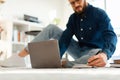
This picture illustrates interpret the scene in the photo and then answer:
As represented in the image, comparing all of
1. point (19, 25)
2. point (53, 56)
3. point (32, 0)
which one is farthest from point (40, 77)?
point (32, 0)

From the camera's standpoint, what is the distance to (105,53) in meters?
1.14

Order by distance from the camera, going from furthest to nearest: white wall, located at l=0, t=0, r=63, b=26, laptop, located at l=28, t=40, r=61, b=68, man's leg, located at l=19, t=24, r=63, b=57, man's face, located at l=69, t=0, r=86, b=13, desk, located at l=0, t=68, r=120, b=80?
white wall, located at l=0, t=0, r=63, b=26, man's face, located at l=69, t=0, r=86, b=13, man's leg, located at l=19, t=24, r=63, b=57, laptop, located at l=28, t=40, r=61, b=68, desk, located at l=0, t=68, r=120, b=80

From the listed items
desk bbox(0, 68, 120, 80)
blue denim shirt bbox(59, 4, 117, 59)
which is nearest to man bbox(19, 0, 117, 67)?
blue denim shirt bbox(59, 4, 117, 59)

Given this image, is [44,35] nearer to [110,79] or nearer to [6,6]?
[110,79]

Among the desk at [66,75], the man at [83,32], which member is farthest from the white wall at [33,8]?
the desk at [66,75]

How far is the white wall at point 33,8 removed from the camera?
346cm

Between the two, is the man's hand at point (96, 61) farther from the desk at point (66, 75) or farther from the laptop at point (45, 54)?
the desk at point (66, 75)

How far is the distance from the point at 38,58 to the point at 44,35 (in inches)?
21.3

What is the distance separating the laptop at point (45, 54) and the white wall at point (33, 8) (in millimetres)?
2587

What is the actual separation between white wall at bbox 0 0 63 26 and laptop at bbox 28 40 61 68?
2.59 metres

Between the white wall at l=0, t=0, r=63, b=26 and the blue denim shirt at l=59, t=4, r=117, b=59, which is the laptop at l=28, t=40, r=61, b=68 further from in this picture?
the white wall at l=0, t=0, r=63, b=26

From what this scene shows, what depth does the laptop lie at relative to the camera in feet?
2.78

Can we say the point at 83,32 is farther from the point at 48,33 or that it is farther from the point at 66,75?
the point at 66,75

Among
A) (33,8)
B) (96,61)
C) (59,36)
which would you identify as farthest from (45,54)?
(33,8)
